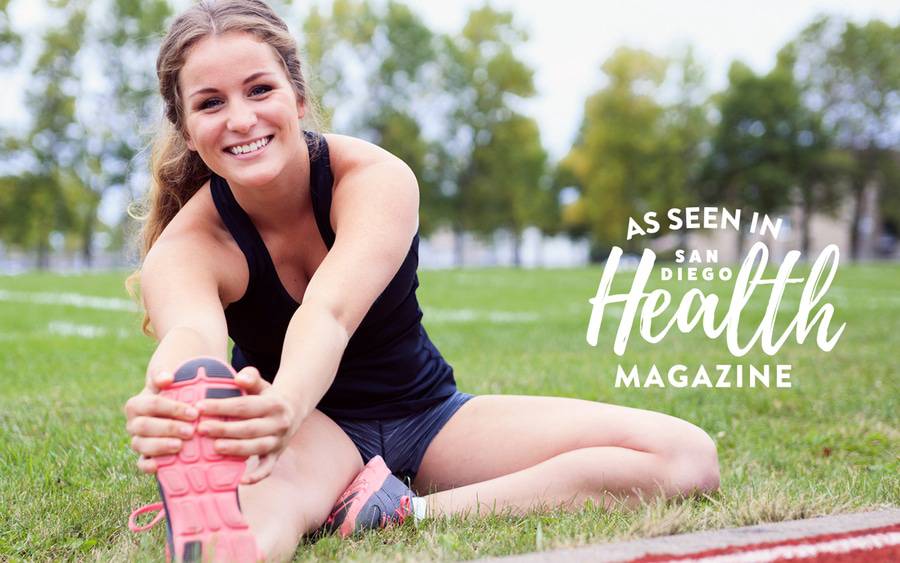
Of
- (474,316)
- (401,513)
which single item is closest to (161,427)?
(401,513)

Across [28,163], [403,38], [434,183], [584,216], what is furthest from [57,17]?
[584,216]

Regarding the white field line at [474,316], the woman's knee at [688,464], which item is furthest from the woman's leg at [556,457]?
the white field line at [474,316]

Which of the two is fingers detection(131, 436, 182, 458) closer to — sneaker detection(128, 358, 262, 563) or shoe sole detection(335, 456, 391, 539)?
sneaker detection(128, 358, 262, 563)

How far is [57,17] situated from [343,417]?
40.0m

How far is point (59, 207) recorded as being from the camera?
3725cm

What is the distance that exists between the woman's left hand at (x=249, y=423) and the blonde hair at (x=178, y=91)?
1008 millimetres

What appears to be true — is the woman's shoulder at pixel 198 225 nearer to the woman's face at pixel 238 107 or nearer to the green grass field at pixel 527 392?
the woman's face at pixel 238 107

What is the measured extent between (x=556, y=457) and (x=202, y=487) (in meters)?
1.13

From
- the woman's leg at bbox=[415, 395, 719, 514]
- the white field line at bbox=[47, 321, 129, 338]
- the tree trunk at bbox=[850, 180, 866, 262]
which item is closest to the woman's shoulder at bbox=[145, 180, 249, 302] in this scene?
the woman's leg at bbox=[415, 395, 719, 514]

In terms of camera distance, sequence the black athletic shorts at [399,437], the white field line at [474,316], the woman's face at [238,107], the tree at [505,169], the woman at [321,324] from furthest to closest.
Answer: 1. the tree at [505,169]
2. the white field line at [474,316]
3. the black athletic shorts at [399,437]
4. the woman's face at [238,107]
5. the woman at [321,324]

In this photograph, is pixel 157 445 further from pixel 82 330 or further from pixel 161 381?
pixel 82 330

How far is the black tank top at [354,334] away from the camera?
2.56 m

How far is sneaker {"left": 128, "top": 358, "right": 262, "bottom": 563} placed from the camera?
1.82 m

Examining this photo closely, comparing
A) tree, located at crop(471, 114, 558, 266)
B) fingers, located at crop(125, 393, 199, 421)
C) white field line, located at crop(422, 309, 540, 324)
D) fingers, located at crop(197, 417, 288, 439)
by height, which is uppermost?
tree, located at crop(471, 114, 558, 266)
